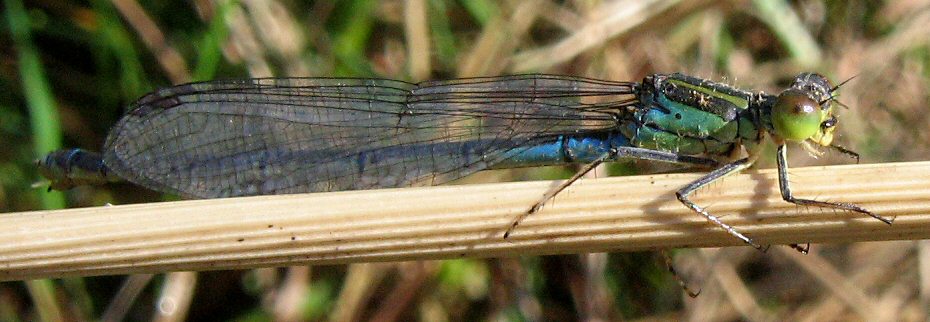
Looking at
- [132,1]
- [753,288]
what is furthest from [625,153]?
[132,1]

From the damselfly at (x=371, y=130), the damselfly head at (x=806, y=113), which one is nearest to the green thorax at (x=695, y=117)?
the damselfly at (x=371, y=130)

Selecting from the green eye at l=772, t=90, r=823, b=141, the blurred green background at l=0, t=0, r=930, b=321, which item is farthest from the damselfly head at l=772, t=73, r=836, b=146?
the blurred green background at l=0, t=0, r=930, b=321

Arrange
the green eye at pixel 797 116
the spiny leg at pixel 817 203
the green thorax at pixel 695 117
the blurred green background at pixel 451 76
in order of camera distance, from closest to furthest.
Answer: the spiny leg at pixel 817 203
the green eye at pixel 797 116
the green thorax at pixel 695 117
the blurred green background at pixel 451 76

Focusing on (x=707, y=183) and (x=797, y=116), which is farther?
(x=797, y=116)

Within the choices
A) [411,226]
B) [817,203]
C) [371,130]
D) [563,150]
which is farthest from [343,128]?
[817,203]

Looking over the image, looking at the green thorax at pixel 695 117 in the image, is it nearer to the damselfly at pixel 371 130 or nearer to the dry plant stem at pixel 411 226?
the damselfly at pixel 371 130

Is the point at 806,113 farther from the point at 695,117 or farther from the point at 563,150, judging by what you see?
the point at 563,150

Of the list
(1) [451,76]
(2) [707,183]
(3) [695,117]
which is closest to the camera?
(2) [707,183]
